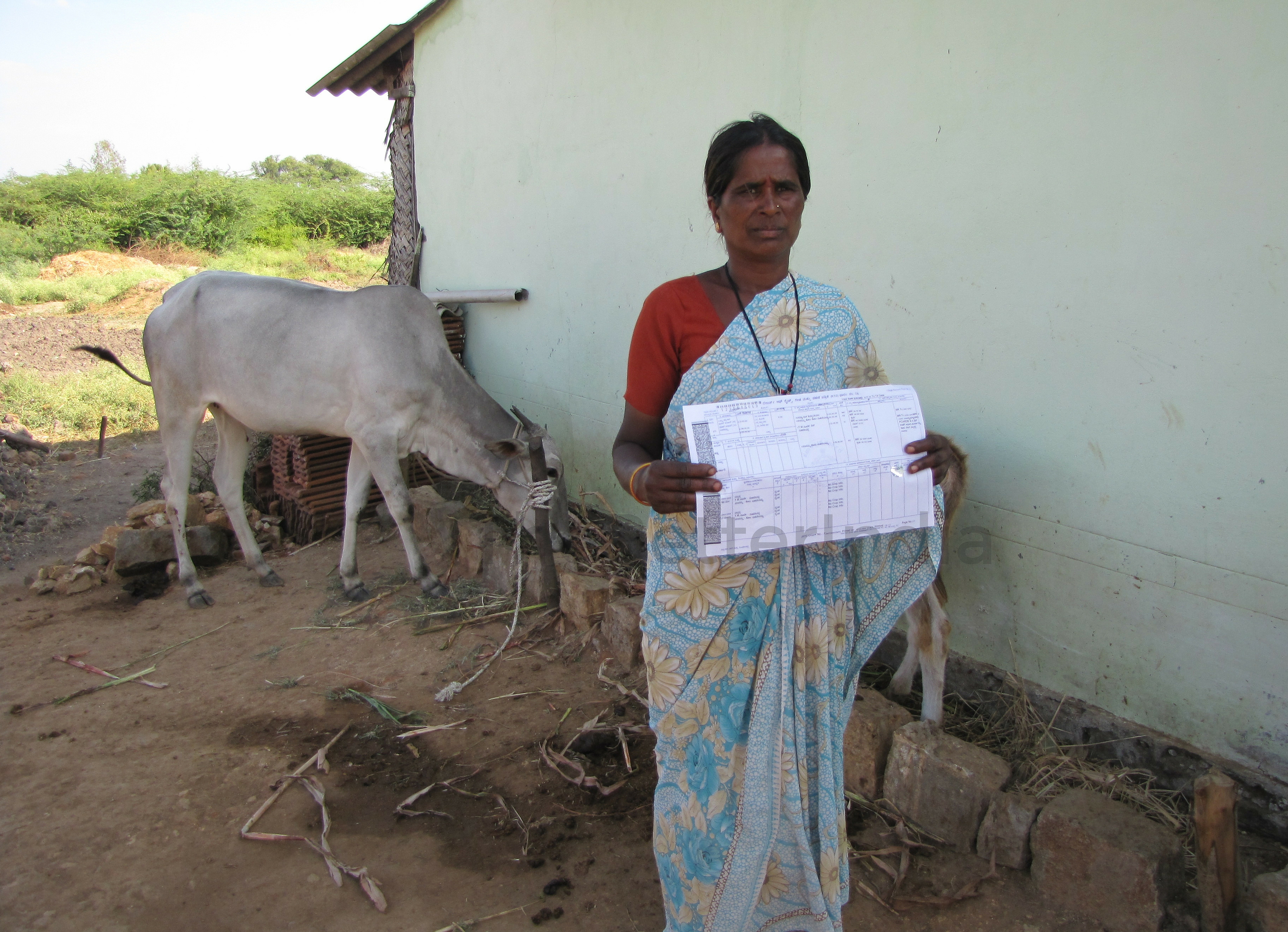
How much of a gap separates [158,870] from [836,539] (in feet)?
8.29

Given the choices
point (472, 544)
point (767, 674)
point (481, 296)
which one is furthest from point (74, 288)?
point (767, 674)

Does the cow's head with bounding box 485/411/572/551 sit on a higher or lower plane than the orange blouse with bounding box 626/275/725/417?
lower

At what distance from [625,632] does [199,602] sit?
2.92 m

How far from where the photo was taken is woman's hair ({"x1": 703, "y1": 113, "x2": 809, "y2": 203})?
1.62 m

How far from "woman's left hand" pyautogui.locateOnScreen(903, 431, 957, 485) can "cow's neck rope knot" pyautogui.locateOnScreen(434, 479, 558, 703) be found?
271cm

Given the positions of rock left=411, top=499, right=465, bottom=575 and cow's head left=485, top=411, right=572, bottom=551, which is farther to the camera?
rock left=411, top=499, right=465, bottom=575

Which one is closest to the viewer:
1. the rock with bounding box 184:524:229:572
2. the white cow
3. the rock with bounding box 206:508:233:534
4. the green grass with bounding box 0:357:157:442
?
the white cow

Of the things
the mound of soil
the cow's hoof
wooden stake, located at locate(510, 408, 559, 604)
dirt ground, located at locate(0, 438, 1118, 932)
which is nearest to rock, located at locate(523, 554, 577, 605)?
wooden stake, located at locate(510, 408, 559, 604)

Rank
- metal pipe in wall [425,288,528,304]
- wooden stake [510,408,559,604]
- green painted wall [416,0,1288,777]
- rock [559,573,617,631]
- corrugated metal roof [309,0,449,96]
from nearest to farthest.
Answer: green painted wall [416,0,1288,777] → rock [559,573,617,631] → wooden stake [510,408,559,604] → metal pipe in wall [425,288,528,304] → corrugated metal roof [309,0,449,96]

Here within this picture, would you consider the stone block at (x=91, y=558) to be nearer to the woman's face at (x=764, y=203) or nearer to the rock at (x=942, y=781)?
the rock at (x=942, y=781)

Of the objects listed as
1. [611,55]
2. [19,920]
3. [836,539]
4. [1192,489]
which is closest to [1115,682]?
[1192,489]

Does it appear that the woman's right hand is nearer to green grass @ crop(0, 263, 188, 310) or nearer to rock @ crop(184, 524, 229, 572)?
rock @ crop(184, 524, 229, 572)

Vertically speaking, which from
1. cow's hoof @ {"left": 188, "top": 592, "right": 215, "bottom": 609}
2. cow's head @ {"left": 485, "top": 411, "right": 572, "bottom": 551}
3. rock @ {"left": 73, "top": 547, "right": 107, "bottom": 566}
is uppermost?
cow's head @ {"left": 485, "top": 411, "right": 572, "bottom": 551}

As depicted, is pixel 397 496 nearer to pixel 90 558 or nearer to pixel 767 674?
pixel 90 558
